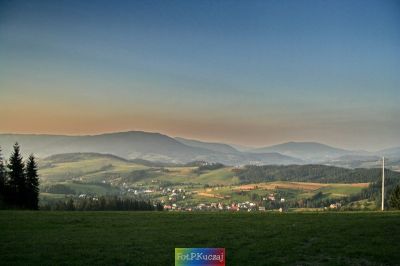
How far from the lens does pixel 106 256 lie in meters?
12.8

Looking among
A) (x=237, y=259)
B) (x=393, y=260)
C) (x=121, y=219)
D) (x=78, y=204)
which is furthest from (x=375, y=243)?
(x=78, y=204)

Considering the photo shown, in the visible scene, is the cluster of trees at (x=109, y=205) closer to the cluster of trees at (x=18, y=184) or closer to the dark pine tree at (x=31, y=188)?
the dark pine tree at (x=31, y=188)

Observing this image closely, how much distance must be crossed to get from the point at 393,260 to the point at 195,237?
717 centimetres

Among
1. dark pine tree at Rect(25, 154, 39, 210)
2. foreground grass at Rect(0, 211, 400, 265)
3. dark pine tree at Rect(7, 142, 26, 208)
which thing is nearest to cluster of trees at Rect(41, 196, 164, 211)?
dark pine tree at Rect(25, 154, 39, 210)

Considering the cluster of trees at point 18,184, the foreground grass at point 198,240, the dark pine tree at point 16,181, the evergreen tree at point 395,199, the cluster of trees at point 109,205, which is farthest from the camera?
the cluster of trees at point 109,205

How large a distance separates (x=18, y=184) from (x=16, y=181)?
15.3 inches

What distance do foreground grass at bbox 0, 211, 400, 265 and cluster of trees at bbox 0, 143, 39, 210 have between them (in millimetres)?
22534

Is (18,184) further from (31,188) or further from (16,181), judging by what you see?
(31,188)

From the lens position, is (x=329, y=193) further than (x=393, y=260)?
Yes

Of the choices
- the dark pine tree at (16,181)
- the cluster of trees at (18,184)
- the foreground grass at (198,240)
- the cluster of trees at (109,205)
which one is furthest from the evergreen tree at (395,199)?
the dark pine tree at (16,181)

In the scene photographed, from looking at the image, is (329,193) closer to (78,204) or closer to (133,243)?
(78,204)

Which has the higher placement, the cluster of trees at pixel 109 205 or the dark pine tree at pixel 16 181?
the dark pine tree at pixel 16 181

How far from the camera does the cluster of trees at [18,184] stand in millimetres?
41938

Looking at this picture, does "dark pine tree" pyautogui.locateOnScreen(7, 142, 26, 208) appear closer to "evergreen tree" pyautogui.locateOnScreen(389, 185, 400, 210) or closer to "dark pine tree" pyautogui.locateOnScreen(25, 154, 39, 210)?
"dark pine tree" pyautogui.locateOnScreen(25, 154, 39, 210)
